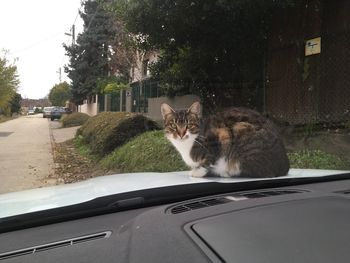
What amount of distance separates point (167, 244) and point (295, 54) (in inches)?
394

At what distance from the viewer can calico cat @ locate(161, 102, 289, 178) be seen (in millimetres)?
4656

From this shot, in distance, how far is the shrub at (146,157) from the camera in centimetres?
1073

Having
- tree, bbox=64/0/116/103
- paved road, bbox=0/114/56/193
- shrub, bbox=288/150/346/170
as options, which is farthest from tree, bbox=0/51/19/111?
shrub, bbox=288/150/346/170

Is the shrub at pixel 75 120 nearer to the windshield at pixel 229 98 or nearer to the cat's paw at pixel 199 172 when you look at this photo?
the windshield at pixel 229 98

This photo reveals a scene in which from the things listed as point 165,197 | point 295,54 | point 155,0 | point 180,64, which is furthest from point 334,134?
point 165,197

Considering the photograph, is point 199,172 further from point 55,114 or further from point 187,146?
point 55,114

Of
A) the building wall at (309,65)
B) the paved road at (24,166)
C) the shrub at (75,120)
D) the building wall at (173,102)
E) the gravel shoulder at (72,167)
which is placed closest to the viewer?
the building wall at (309,65)

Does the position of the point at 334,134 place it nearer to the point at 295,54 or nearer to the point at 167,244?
the point at 295,54

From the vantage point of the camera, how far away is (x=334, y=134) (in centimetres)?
1012

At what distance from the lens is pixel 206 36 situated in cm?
1352

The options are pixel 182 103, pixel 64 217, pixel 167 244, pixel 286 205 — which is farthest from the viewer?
pixel 182 103

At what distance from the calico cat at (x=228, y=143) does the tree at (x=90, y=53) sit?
121ft

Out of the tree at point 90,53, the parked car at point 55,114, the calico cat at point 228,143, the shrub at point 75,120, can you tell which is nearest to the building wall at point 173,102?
the calico cat at point 228,143

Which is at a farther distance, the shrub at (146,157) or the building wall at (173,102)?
the building wall at (173,102)
